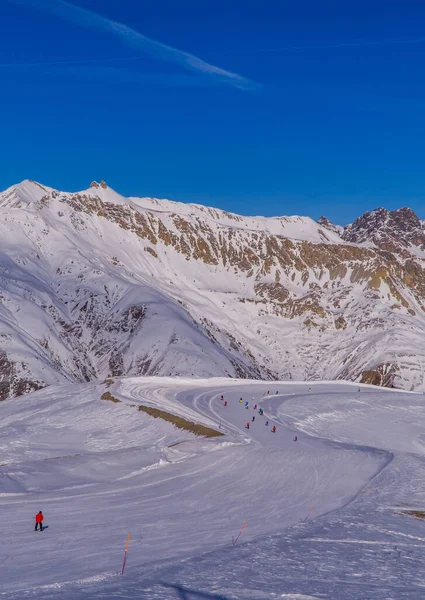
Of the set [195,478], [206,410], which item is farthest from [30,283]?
[195,478]

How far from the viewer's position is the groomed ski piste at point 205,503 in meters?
22.6

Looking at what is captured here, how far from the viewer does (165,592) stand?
815 inches

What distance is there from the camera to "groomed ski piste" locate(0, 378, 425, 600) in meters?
22.6

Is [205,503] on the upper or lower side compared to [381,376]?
lower

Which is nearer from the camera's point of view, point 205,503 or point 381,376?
point 205,503

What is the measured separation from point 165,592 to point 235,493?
67.1 feet

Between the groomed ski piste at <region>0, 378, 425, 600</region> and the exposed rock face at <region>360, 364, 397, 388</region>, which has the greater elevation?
the exposed rock face at <region>360, 364, 397, 388</region>

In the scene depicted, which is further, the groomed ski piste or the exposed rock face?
the exposed rock face

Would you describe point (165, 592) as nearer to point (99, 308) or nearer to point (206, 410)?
point (206, 410)

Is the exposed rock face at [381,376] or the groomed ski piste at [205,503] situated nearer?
the groomed ski piste at [205,503]

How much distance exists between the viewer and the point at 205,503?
37.8 metres

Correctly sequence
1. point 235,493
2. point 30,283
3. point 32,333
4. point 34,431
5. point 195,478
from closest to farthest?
1. point 235,493
2. point 195,478
3. point 34,431
4. point 32,333
5. point 30,283

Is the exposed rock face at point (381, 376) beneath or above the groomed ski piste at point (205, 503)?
above

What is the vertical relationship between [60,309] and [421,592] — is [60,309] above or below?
above
